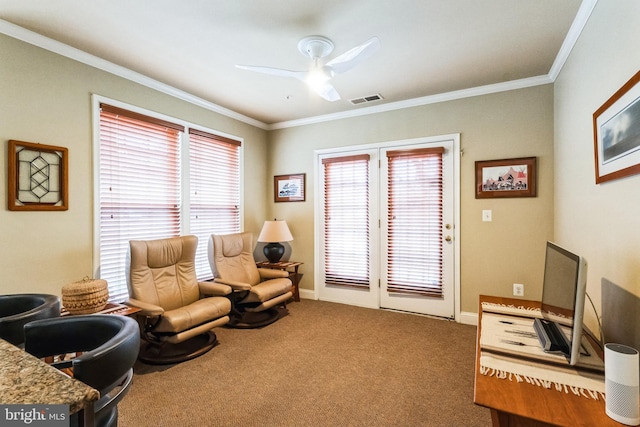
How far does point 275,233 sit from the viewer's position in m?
4.16

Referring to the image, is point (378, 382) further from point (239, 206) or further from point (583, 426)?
point (239, 206)

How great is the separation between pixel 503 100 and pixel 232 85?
114 inches

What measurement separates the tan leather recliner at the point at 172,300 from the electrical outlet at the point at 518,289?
2954 mm

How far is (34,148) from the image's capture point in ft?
7.68

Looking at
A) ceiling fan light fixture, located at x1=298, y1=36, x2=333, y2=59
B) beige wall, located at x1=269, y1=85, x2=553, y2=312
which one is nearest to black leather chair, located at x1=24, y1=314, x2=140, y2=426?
ceiling fan light fixture, located at x1=298, y1=36, x2=333, y2=59

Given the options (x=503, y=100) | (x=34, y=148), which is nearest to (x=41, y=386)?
(x=34, y=148)

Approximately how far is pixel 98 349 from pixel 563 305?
1.90 metres

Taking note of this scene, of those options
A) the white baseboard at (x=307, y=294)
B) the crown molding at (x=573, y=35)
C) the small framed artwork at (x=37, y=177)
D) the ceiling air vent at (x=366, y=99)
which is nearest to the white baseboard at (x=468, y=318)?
the white baseboard at (x=307, y=294)

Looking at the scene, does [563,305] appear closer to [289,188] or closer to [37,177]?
[37,177]

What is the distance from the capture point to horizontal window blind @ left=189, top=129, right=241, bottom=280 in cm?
371

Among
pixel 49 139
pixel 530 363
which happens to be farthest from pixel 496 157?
pixel 49 139

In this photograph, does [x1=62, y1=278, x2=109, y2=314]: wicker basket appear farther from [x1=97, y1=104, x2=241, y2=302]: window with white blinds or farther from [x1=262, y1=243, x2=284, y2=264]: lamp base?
[x1=262, y1=243, x2=284, y2=264]: lamp base

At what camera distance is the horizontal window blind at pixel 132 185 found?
2848 mm

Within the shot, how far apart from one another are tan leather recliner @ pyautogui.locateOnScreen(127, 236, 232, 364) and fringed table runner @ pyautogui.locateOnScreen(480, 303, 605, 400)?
2.20 metres
